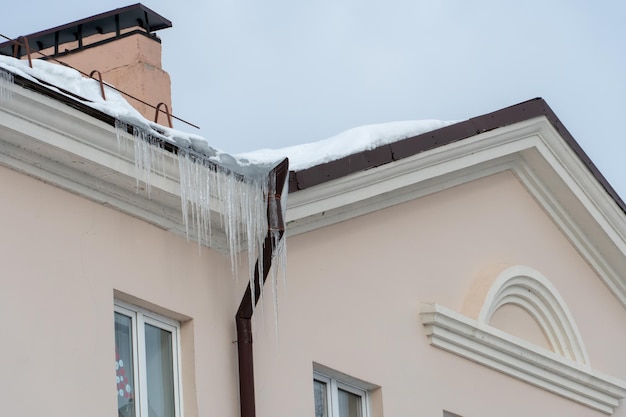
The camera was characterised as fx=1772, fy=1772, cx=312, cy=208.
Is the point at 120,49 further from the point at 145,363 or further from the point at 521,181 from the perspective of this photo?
the point at 145,363

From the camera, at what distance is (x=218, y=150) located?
10.6 m

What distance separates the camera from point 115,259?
33.6ft

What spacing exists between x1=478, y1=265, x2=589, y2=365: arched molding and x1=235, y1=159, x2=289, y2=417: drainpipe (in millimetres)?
3537

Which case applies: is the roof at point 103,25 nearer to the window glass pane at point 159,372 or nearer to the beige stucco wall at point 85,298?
the beige stucco wall at point 85,298

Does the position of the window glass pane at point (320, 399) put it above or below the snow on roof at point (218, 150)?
below

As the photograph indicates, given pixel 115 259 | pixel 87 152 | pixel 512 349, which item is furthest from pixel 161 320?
pixel 512 349

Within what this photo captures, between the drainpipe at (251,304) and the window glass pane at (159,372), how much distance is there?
0.45 meters

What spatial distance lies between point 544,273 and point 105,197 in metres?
5.20

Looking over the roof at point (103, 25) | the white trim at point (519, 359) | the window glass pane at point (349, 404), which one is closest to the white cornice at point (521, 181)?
the white trim at point (519, 359)

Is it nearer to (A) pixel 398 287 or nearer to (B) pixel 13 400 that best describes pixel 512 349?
(A) pixel 398 287

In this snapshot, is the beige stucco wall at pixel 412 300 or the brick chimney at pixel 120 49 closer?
the beige stucco wall at pixel 412 300

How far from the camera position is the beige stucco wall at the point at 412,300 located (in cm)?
1138

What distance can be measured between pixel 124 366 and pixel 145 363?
171mm

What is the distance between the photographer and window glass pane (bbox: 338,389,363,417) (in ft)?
39.0
